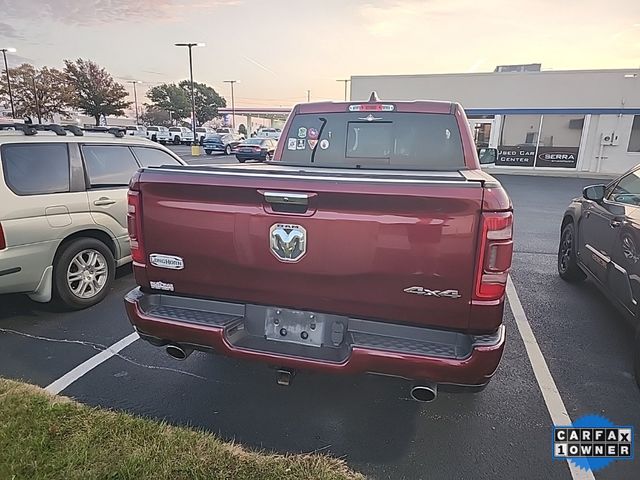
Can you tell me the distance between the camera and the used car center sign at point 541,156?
73.4 feet

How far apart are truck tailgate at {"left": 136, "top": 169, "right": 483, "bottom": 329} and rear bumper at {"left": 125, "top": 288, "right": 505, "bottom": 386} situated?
0.10 metres

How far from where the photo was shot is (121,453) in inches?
102

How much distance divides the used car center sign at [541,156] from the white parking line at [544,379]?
794 inches

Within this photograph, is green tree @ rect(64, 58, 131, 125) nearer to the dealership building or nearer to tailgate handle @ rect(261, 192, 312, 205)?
the dealership building

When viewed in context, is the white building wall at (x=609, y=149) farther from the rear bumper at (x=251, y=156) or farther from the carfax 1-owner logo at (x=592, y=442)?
the carfax 1-owner logo at (x=592, y=442)

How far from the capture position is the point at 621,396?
129 inches

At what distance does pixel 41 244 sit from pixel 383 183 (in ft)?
11.7

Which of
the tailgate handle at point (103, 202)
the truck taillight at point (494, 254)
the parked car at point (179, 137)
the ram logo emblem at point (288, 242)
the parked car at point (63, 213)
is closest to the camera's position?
the truck taillight at point (494, 254)

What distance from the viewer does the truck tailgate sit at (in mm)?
2135

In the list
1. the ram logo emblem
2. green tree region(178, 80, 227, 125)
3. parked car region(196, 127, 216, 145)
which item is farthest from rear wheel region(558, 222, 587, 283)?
green tree region(178, 80, 227, 125)

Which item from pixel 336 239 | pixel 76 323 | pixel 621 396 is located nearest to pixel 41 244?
pixel 76 323

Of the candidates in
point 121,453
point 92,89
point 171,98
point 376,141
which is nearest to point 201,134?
point 92,89

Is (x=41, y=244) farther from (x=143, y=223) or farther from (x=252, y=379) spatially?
(x=252, y=379)

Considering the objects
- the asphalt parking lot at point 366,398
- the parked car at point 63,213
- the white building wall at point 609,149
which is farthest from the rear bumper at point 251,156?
the asphalt parking lot at point 366,398
